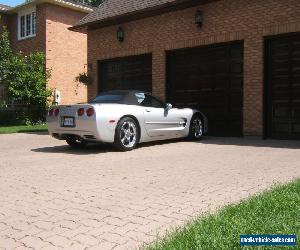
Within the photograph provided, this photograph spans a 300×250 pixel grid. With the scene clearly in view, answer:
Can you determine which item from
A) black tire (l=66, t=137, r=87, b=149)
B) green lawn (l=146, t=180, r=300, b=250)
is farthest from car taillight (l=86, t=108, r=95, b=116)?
green lawn (l=146, t=180, r=300, b=250)

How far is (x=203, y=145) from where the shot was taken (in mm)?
9445

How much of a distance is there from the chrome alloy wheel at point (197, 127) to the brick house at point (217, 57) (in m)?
1.36

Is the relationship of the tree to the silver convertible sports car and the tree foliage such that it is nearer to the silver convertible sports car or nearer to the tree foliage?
the tree foliage

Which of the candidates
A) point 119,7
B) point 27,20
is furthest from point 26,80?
point 119,7

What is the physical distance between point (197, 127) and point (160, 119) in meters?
1.73

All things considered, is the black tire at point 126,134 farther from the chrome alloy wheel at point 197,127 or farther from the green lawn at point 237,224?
the green lawn at point 237,224

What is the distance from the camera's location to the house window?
74.7 ft

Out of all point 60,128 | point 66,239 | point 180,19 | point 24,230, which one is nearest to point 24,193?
point 24,230

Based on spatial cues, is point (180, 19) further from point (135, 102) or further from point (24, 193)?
point (24, 193)

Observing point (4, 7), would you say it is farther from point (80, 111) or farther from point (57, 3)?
point (80, 111)

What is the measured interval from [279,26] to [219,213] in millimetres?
8284

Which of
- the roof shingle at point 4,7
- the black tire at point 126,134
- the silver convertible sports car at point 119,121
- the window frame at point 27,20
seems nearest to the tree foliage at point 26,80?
the window frame at point 27,20

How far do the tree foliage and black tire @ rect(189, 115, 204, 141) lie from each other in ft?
35.9

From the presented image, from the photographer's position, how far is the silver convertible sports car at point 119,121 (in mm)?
7957
